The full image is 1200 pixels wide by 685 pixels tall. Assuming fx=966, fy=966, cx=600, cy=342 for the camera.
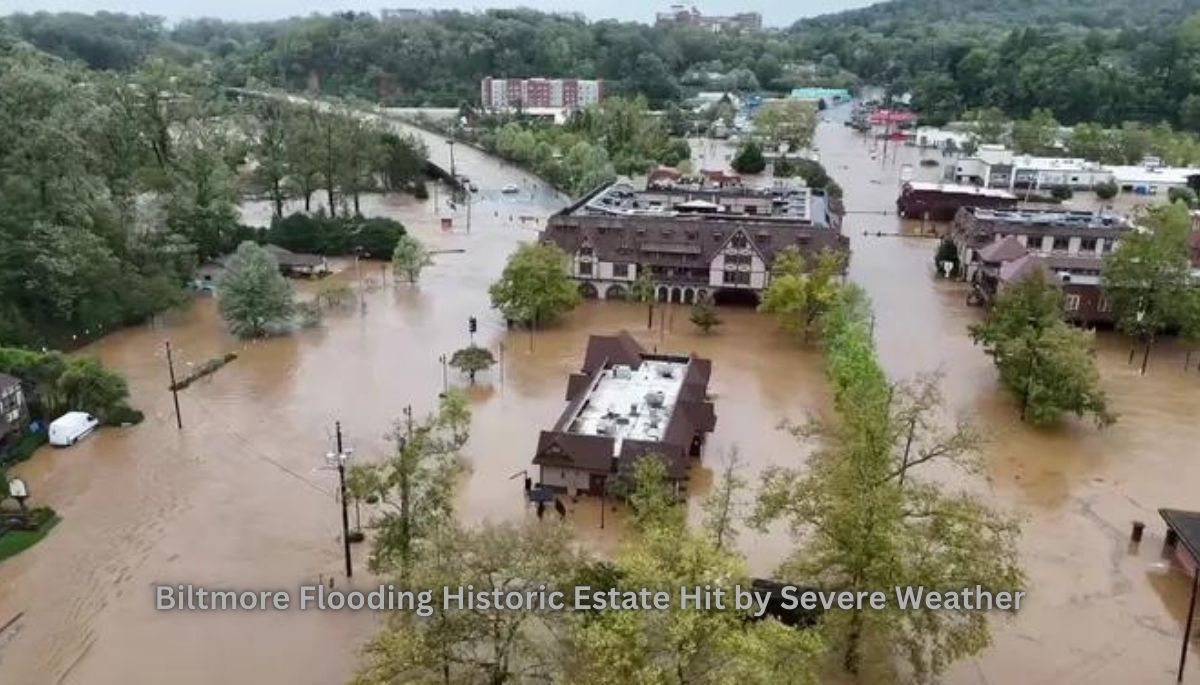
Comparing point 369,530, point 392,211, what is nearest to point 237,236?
point 392,211

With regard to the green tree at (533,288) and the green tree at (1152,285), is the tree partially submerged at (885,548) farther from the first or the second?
the green tree at (1152,285)

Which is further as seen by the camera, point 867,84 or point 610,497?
point 867,84

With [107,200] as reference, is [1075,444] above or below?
below

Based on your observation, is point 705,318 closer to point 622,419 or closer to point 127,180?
point 622,419

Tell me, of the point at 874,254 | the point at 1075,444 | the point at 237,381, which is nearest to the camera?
the point at 1075,444

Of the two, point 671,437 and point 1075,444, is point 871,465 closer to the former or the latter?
point 671,437

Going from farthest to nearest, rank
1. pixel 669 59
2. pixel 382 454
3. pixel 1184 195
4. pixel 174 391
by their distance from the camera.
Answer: pixel 669 59 → pixel 1184 195 → pixel 174 391 → pixel 382 454

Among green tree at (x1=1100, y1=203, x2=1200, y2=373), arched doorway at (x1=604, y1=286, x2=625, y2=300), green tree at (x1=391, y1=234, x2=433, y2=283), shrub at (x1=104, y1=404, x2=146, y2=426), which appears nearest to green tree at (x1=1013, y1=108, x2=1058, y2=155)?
green tree at (x1=1100, y1=203, x2=1200, y2=373)

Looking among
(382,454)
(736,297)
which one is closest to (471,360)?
(382,454)
